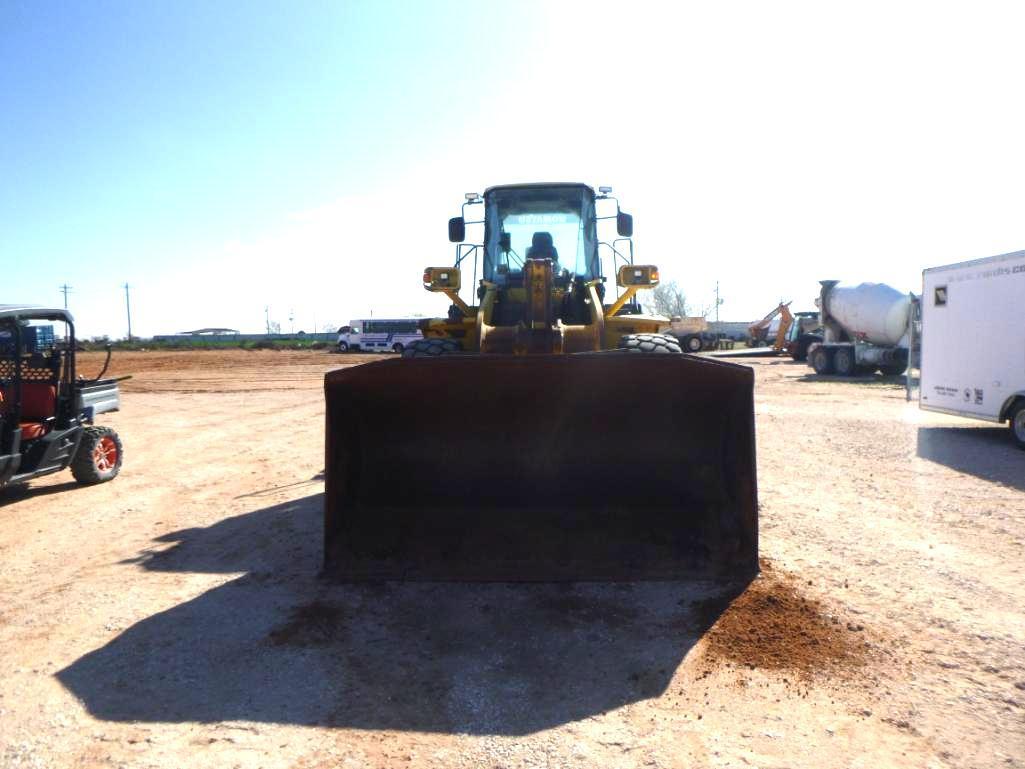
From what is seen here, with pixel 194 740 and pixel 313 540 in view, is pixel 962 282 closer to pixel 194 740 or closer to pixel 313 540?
pixel 313 540

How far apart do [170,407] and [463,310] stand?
11889 mm

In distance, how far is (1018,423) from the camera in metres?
10.1

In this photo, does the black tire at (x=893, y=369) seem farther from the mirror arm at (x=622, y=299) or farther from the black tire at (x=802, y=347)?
the mirror arm at (x=622, y=299)

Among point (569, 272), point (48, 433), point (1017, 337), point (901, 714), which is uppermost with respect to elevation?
point (569, 272)

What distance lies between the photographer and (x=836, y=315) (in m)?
25.4

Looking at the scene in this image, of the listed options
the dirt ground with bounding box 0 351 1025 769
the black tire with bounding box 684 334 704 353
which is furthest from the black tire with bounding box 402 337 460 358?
the black tire with bounding box 684 334 704 353

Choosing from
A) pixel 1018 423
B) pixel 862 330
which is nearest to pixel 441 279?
pixel 1018 423

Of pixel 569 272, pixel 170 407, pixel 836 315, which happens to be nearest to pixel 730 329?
pixel 836 315

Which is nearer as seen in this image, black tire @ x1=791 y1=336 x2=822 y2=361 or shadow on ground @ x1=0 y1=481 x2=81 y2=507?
shadow on ground @ x1=0 y1=481 x2=81 y2=507

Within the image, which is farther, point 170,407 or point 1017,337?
point 170,407

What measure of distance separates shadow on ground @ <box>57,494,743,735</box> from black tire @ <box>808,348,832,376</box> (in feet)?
74.9

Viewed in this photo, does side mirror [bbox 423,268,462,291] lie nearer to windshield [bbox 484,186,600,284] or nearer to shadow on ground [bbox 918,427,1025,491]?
windshield [bbox 484,186,600,284]

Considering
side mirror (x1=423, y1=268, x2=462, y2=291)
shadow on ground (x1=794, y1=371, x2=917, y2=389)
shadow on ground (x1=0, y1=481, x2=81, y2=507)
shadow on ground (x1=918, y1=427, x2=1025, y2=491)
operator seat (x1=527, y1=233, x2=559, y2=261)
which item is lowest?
shadow on ground (x1=918, y1=427, x2=1025, y2=491)

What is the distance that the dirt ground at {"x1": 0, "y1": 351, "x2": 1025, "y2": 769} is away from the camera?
9.82 feet
